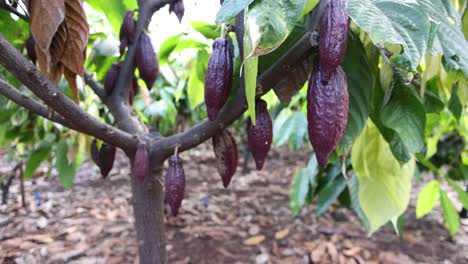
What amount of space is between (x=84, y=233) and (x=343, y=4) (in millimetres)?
2079

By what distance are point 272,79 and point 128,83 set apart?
516 mm

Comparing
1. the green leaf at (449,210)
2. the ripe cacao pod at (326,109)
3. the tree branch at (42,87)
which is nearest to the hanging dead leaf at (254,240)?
the green leaf at (449,210)

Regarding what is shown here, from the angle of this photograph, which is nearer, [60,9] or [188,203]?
[60,9]

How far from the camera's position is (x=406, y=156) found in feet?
2.15

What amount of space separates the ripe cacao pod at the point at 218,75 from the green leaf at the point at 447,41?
0.85 feet

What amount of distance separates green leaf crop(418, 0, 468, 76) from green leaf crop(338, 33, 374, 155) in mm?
144

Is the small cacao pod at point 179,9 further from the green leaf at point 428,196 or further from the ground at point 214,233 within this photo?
the green leaf at point 428,196

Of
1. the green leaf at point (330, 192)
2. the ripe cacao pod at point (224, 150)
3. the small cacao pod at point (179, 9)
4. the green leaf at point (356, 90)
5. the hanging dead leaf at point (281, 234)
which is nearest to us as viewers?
the green leaf at point (356, 90)

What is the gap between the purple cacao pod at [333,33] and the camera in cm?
37

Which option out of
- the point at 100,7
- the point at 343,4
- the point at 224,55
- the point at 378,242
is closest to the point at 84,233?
the point at 100,7

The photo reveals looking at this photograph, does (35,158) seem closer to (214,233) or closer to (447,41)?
(214,233)

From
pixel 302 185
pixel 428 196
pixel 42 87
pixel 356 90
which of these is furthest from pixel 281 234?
pixel 42 87

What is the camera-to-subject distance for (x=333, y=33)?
38cm

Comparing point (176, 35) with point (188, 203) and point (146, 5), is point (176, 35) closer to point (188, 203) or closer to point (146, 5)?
point (146, 5)
